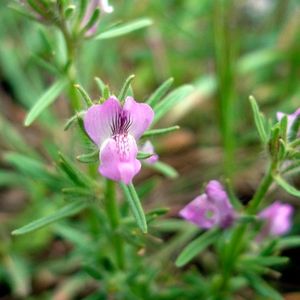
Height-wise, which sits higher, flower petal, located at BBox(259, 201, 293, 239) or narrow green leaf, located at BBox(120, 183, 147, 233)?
narrow green leaf, located at BBox(120, 183, 147, 233)

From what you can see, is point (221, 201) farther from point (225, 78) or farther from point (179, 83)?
point (179, 83)

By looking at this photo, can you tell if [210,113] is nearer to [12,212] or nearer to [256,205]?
[12,212]

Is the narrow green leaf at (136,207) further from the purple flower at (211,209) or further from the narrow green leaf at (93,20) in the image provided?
the narrow green leaf at (93,20)

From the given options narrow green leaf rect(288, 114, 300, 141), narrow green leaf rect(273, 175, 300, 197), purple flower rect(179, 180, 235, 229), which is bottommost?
purple flower rect(179, 180, 235, 229)

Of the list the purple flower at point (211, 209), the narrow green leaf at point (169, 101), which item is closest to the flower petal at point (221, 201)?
the purple flower at point (211, 209)

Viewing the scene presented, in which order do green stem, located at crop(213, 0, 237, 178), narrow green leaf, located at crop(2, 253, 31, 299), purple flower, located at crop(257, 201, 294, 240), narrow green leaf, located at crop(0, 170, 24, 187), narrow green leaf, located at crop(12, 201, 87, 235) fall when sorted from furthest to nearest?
narrow green leaf, located at crop(0, 170, 24, 187) → green stem, located at crop(213, 0, 237, 178) → narrow green leaf, located at crop(2, 253, 31, 299) → purple flower, located at crop(257, 201, 294, 240) → narrow green leaf, located at crop(12, 201, 87, 235)

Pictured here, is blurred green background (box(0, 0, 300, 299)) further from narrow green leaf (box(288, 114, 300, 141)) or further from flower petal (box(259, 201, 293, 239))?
narrow green leaf (box(288, 114, 300, 141))

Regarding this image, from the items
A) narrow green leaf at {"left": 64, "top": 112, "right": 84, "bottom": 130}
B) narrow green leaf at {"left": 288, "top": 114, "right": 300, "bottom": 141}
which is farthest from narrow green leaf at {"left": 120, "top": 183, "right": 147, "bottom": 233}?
narrow green leaf at {"left": 288, "top": 114, "right": 300, "bottom": 141}

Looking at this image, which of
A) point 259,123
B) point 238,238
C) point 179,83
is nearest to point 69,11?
point 259,123
